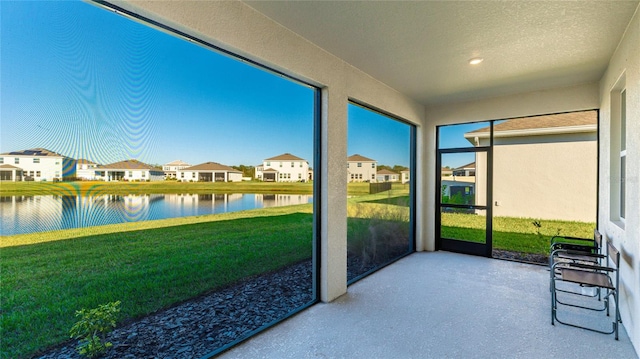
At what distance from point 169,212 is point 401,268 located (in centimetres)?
336

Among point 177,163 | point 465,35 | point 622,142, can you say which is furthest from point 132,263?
point 622,142

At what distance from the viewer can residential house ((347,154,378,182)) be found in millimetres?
3654

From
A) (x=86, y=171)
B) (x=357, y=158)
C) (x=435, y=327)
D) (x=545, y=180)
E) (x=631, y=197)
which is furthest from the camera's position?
(x=545, y=180)

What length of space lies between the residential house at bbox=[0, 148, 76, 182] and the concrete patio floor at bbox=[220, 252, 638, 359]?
166 cm

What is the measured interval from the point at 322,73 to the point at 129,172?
6.65ft

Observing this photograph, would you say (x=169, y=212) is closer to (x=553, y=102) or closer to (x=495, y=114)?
(x=495, y=114)

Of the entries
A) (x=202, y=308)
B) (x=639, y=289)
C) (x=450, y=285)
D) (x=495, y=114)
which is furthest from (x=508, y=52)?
(x=202, y=308)

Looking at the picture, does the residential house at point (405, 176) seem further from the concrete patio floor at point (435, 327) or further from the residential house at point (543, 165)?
the concrete patio floor at point (435, 327)

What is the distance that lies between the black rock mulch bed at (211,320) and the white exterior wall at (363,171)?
128 cm

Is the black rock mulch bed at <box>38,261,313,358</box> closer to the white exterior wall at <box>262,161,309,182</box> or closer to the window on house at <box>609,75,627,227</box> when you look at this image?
the white exterior wall at <box>262,161,309,182</box>

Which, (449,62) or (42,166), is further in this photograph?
(449,62)

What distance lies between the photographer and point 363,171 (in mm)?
3936

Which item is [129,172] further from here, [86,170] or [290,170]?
[290,170]

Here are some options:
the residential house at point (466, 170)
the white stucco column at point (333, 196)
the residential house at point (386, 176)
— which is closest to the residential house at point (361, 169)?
the residential house at point (386, 176)
